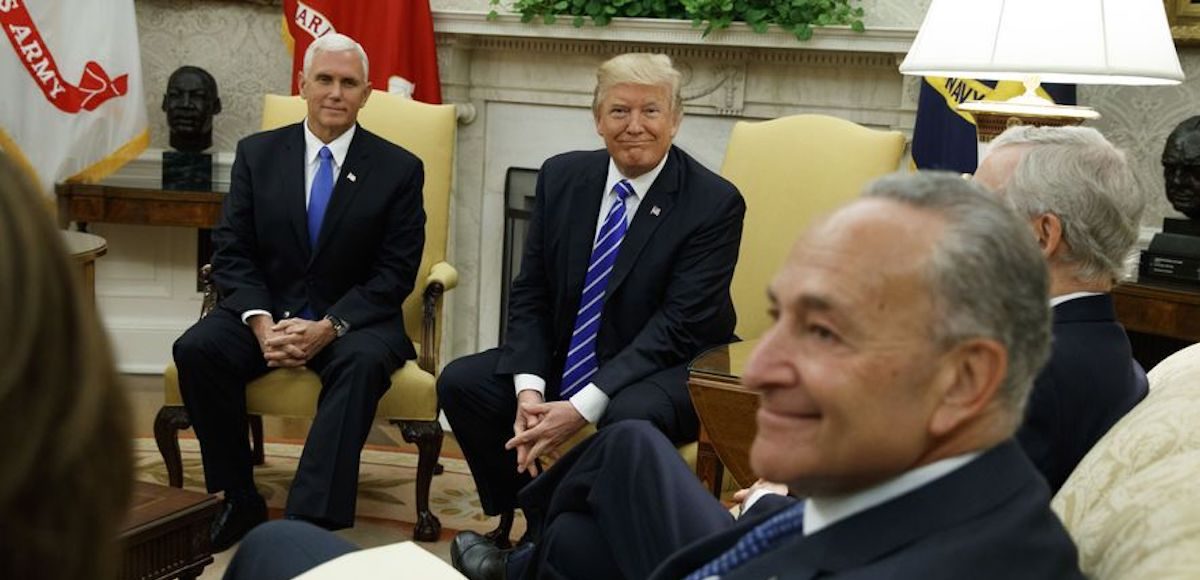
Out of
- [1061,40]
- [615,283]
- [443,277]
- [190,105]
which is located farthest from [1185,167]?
[190,105]

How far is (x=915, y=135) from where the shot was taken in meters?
4.37

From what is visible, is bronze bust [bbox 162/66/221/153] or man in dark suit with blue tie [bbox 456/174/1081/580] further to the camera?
bronze bust [bbox 162/66/221/153]

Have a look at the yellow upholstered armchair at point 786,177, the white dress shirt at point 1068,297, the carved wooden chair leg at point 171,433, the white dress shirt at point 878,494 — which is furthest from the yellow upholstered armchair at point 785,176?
the white dress shirt at point 878,494

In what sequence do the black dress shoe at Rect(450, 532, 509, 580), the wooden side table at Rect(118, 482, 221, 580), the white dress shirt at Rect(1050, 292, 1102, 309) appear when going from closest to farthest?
the white dress shirt at Rect(1050, 292, 1102, 309)
the wooden side table at Rect(118, 482, 221, 580)
the black dress shoe at Rect(450, 532, 509, 580)

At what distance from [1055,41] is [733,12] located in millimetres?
2019

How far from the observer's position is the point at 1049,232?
2.03 m

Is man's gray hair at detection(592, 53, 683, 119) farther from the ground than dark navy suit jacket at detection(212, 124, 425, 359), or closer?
farther from the ground

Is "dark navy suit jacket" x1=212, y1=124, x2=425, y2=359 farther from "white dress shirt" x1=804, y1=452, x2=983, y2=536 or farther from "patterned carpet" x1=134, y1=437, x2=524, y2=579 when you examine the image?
"white dress shirt" x1=804, y1=452, x2=983, y2=536

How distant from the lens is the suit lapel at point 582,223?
346 centimetres

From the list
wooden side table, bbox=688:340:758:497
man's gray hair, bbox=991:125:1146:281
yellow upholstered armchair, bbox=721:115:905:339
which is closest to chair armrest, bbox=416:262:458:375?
yellow upholstered armchair, bbox=721:115:905:339

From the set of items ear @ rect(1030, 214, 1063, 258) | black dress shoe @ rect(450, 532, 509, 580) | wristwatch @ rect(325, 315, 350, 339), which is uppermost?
ear @ rect(1030, 214, 1063, 258)

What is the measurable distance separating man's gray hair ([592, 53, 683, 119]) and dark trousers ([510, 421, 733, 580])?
128cm

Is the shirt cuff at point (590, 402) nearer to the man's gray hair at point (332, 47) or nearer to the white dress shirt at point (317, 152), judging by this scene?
the white dress shirt at point (317, 152)

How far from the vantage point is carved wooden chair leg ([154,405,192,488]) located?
3.65m
